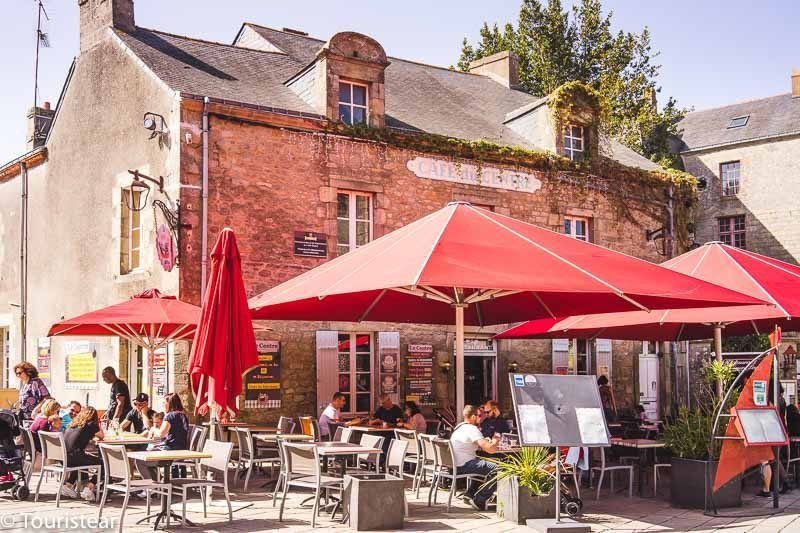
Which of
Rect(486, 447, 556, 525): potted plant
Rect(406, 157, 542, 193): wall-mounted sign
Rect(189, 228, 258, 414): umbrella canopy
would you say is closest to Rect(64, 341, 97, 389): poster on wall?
Rect(406, 157, 542, 193): wall-mounted sign

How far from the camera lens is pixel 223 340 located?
802cm

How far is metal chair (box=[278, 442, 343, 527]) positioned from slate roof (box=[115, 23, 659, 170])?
25.2 feet

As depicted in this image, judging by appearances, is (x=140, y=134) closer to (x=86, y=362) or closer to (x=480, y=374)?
(x=86, y=362)

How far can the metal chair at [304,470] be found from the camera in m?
7.64

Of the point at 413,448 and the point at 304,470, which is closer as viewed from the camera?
the point at 304,470

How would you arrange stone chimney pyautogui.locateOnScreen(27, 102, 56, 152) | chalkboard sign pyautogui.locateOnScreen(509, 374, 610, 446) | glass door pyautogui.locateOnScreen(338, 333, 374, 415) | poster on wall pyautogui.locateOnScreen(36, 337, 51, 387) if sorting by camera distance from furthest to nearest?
stone chimney pyautogui.locateOnScreen(27, 102, 56, 152), poster on wall pyautogui.locateOnScreen(36, 337, 51, 387), glass door pyautogui.locateOnScreen(338, 333, 374, 415), chalkboard sign pyautogui.locateOnScreen(509, 374, 610, 446)

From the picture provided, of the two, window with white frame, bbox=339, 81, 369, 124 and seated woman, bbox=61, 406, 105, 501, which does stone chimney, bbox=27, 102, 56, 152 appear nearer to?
window with white frame, bbox=339, 81, 369, 124

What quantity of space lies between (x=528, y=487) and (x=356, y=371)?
7657 millimetres

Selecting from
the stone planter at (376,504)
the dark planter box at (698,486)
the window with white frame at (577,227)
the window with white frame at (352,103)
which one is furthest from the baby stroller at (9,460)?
the window with white frame at (577,227)

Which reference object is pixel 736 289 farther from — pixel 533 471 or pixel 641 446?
pixel 533 471

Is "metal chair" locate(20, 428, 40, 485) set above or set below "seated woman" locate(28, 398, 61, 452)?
below

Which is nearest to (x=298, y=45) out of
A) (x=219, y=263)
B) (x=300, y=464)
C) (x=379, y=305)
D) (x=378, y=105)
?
(x=378, y=105)

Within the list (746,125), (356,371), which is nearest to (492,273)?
(356,371)

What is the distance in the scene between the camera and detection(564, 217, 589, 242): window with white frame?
1789 cm
